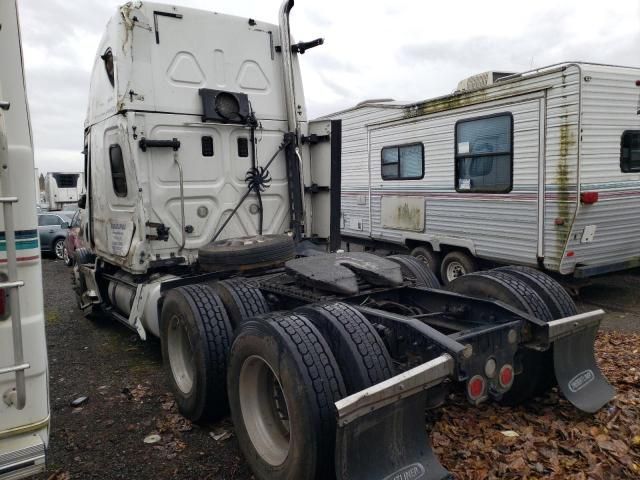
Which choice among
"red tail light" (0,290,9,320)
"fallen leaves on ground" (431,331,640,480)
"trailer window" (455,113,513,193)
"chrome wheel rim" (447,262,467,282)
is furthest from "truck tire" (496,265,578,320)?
"chrome wheel rim" (447,262,467,282)

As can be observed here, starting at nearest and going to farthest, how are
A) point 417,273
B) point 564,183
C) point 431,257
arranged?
point 417,273 → point 564,183 → point 431,257

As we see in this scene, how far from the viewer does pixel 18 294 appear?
7.97 ft

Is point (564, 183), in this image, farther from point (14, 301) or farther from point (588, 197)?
point (14, 301)

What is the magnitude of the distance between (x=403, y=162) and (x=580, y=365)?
6428 mm

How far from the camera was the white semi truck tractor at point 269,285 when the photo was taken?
2.68 metres

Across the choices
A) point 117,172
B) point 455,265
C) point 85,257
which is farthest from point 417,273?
point 85,257

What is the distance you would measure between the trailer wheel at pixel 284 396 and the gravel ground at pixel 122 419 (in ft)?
1.06

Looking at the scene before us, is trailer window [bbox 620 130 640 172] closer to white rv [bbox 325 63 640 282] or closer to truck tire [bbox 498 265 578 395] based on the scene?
white rv [bbox 325 63 640 282]

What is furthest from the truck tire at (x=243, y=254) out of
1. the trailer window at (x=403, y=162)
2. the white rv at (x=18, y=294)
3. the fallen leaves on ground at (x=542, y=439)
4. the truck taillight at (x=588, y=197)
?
the trailer window at (x=403, y=162)

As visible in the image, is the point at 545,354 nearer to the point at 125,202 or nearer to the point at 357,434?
the point at 357,434

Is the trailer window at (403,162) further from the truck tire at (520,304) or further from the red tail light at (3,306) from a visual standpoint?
the red tail light at (3,306)

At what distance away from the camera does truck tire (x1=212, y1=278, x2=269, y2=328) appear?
13.2 feet

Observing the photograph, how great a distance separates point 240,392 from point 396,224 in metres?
6.94

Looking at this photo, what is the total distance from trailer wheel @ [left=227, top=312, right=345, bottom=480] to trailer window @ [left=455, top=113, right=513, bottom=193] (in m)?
5.38
